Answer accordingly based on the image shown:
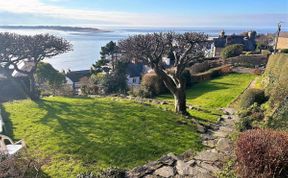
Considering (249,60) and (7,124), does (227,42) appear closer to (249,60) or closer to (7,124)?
(249,60)

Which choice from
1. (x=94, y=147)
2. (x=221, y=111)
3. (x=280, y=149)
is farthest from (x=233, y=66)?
(x=280, y=149)

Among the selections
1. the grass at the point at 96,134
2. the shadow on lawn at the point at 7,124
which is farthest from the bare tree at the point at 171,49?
the shadow on lawn at the point at 7,124

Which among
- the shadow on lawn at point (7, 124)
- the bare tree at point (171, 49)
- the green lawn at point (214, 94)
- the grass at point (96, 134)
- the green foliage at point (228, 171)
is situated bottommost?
the green lawn at point (214, 94)

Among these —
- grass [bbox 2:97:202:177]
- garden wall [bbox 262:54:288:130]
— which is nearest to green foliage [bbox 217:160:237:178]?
grass [bbox 2:97:202:177]

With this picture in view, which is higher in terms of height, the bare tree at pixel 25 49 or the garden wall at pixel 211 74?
the bare tree at pixel 25 49

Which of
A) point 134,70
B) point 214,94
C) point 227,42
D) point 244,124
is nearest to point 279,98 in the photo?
point 244,124

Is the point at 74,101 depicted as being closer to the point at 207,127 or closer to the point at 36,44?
the point at 36,44

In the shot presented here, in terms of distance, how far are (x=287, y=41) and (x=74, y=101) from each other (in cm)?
3663

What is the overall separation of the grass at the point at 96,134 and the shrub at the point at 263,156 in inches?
140

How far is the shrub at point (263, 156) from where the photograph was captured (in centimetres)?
592

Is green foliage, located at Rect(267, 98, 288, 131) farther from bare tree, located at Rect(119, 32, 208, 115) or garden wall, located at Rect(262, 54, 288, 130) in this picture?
bare tree, located at Rect(119, 32, 208, 115)

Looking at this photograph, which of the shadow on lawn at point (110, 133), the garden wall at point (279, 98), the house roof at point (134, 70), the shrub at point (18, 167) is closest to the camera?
the shrub at point (18, 167)

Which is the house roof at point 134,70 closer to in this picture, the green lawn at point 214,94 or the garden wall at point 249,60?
the garden wall at point 249,60

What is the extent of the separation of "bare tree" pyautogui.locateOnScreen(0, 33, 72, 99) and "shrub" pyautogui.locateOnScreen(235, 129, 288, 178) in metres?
14.9
